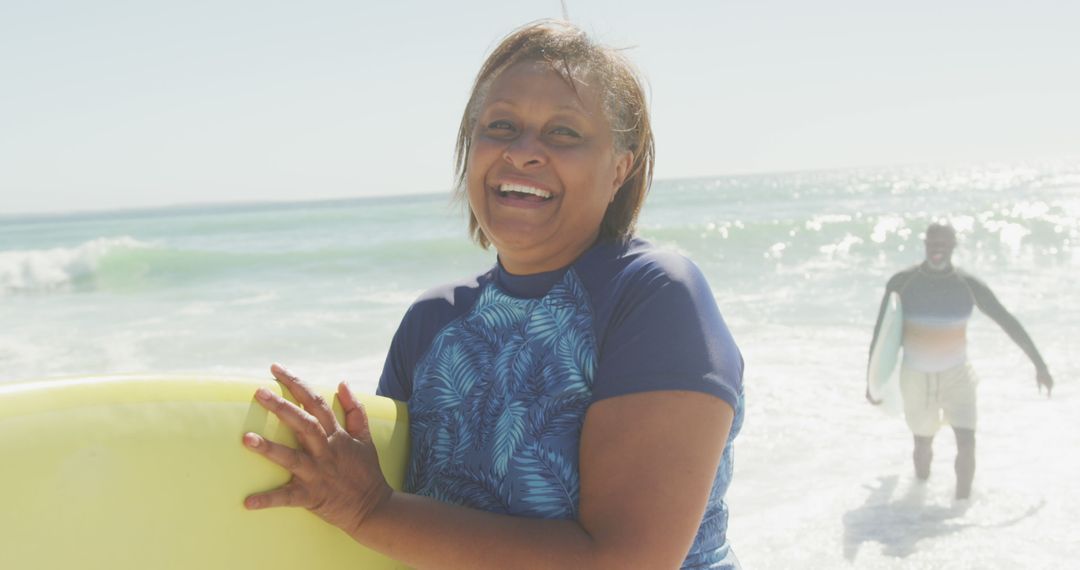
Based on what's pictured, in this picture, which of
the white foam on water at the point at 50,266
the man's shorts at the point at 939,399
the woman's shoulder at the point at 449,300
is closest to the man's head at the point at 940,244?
the man's shorts at the point at 939,399

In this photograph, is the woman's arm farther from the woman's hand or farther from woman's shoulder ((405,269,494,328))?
woman's shoulder ((405,269,494,328))

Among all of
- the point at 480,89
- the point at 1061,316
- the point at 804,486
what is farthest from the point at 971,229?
the point at 480,89

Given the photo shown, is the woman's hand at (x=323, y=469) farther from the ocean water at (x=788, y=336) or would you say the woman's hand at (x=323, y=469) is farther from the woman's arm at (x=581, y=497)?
the ocean water at (x=788, y=336)

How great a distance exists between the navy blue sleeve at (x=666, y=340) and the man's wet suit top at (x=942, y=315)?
4467mm

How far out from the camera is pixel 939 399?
5.31 metres

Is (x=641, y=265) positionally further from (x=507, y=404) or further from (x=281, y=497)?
(x=281, y=497)

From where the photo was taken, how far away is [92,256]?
67.6ft

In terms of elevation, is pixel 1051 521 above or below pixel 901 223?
above

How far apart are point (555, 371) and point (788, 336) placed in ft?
28.5

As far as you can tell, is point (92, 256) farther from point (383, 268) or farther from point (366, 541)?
point (366, 541)

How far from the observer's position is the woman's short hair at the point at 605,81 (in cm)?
156

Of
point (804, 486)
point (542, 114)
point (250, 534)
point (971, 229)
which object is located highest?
point (542, 114)

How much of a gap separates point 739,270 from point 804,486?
1191 cm

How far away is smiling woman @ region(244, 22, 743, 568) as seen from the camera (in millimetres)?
1272
